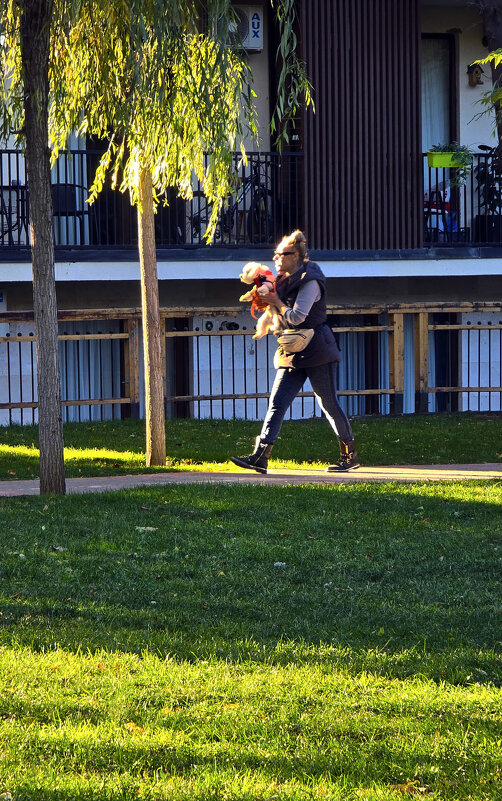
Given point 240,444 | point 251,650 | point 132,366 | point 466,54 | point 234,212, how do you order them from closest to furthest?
point 251,650 → point 240,444 → point 132,366 → point 234,212 → point 466,54

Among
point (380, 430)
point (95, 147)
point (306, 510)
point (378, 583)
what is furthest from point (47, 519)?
point (95, 147)

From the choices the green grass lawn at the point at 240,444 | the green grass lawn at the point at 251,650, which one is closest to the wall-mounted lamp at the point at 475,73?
the green grass lawn at the point at 240,444

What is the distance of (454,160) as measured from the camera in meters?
17.5

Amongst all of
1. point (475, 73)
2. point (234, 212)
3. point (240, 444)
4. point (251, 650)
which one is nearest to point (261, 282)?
point (240, 444)

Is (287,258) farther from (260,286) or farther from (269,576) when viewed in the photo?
(269,576)

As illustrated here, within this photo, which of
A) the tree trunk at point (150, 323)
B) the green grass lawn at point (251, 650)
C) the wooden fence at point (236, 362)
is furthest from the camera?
the wooden fence at point (236, 362)

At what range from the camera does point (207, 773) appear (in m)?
3.61

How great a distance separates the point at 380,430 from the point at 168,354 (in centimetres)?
551

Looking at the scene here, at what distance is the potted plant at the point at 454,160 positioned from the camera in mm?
17500

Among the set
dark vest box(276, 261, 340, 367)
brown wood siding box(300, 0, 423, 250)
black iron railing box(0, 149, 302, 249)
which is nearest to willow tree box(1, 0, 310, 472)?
dark vest box(276, 261, 340, 367)

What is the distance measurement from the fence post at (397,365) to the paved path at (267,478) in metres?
5.31

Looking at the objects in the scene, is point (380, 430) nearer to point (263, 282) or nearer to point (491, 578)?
point (263, 282)

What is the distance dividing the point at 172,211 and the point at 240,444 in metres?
6.21

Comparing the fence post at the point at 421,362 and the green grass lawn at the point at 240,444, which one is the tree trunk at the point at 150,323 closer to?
the green grass lawn at the point at 240,444
